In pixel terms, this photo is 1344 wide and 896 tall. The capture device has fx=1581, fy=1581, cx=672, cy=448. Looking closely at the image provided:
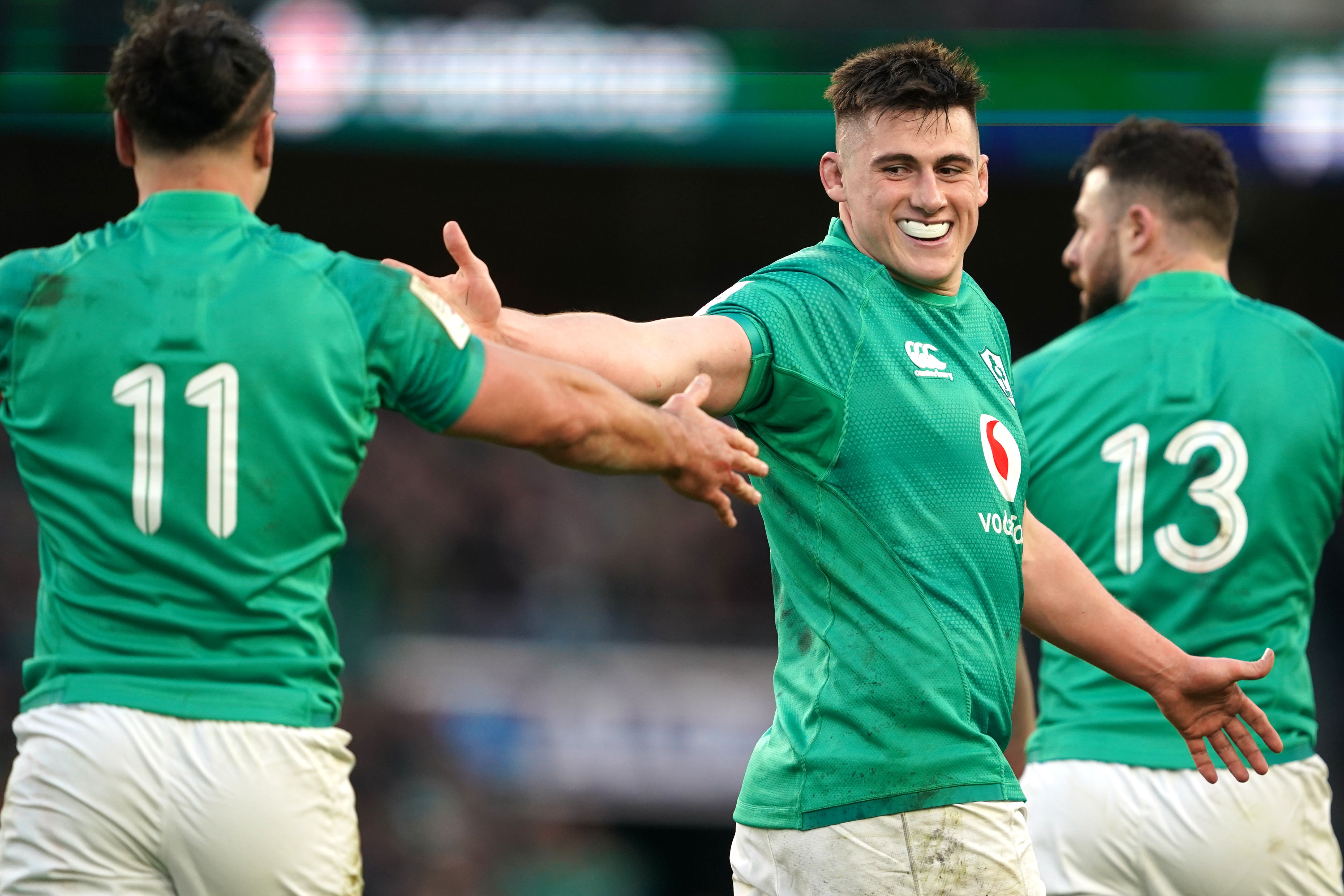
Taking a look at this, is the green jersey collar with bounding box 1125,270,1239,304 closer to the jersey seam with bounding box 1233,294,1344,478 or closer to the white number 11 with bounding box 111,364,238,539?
the jersey seam with bounding box 1233,294,1344,478

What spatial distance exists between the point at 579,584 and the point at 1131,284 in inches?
341

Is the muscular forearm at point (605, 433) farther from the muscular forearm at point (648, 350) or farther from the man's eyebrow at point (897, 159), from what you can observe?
the man's eyebrow at point (897, 159)

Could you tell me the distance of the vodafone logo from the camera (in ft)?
13.1

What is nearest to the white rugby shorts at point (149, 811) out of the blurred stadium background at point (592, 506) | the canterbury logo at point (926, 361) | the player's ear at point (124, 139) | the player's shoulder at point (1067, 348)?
the player's ear at point (124, 139)

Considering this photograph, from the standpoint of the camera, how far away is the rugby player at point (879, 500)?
147 inches

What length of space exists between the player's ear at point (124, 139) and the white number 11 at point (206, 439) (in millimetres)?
579

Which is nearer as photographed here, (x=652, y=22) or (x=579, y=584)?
(x=652, y=22)

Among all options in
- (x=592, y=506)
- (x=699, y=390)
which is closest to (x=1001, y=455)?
(x=699, y=390)

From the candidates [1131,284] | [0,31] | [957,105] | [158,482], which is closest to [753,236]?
[0,31]

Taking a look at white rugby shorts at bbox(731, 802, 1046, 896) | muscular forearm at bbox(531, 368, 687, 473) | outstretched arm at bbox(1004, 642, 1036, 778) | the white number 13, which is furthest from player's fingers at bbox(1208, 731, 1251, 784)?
muscular forearm at bbox(531, 368, 687, 473)

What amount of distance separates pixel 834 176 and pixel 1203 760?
196 cm

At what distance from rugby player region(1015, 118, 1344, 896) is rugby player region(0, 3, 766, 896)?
7.54 feet

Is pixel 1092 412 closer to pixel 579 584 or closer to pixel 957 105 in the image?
pixel 957 105

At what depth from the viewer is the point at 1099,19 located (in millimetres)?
12023
